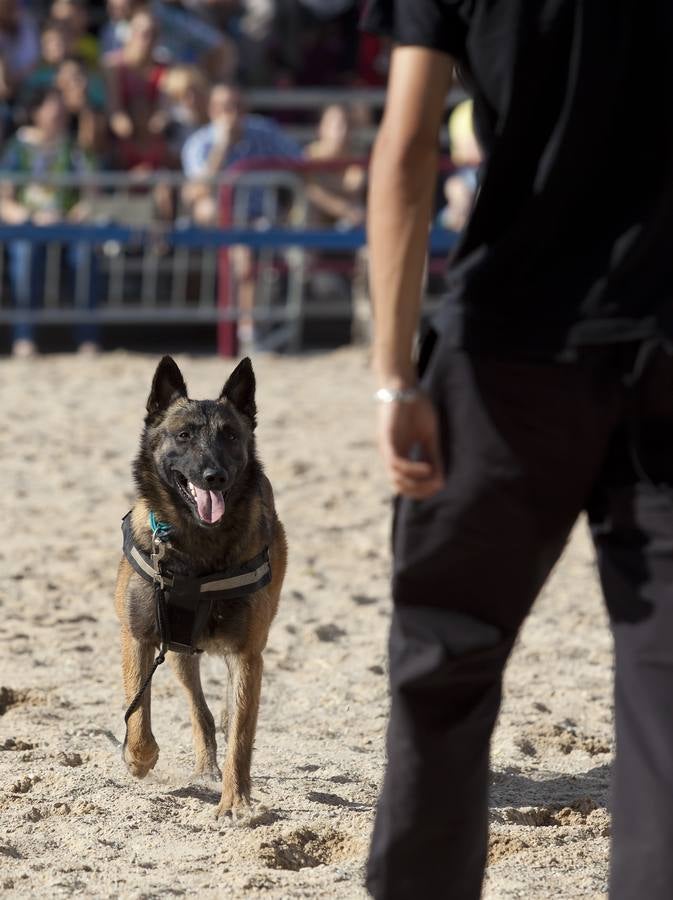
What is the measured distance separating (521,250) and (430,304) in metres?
10.7

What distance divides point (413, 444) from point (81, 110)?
10.1 meters

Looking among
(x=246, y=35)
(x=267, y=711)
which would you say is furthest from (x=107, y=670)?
(x=246, y=35)

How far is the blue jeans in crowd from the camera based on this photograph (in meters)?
11.3

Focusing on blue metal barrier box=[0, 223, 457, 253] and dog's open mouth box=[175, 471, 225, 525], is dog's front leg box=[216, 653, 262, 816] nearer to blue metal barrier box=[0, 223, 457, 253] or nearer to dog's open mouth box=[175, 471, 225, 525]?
dog's open mouth box=[175, 471, 225, 525]

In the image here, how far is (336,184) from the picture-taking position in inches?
465

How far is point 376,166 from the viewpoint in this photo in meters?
2.04

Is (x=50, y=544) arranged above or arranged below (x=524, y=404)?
below

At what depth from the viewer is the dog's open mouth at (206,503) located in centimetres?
397

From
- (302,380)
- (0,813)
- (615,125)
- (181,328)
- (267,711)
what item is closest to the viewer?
(615,125)

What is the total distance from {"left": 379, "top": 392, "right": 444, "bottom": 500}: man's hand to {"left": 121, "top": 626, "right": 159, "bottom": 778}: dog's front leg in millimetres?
1958

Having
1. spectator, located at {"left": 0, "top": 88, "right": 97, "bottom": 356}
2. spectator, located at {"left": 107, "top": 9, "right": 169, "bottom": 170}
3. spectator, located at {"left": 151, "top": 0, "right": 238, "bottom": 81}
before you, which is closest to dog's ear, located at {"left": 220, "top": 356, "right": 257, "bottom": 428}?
spectator, located at {"left": 0, "top": 88, "right": 97, "bottom": 356}

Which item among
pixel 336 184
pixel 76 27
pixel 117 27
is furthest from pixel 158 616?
pixel 117 27

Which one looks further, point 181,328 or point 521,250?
point 181,328

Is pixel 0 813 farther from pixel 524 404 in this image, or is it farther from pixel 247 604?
pixel 524 404
